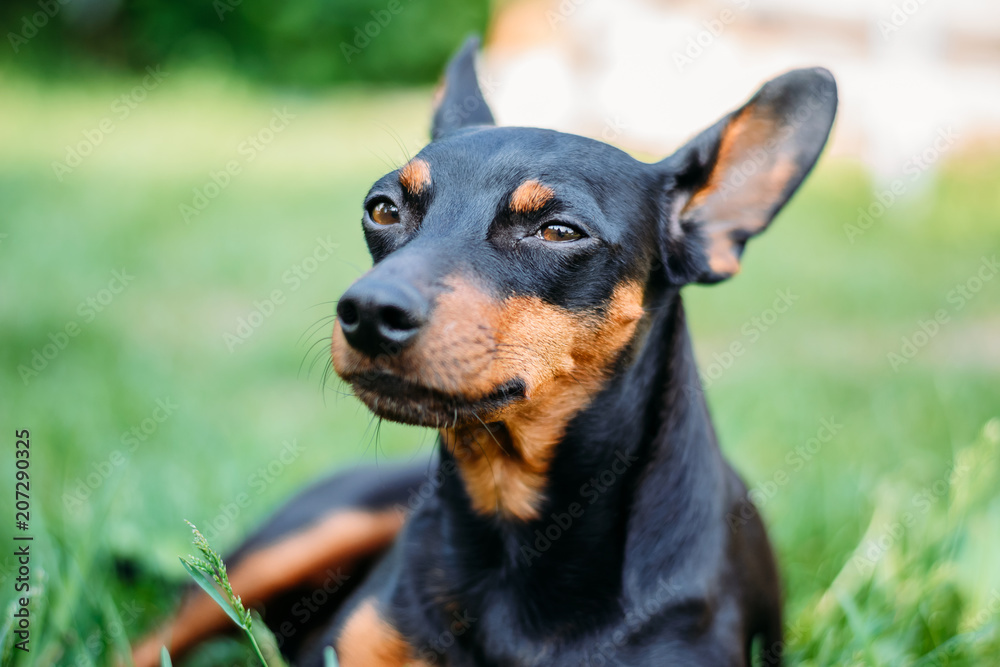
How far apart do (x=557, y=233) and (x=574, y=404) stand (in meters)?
0.52

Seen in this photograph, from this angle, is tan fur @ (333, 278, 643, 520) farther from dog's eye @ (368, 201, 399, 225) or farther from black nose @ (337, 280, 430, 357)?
dog's eye @ (368, 201, 399, 225)

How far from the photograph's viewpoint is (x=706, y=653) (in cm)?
255

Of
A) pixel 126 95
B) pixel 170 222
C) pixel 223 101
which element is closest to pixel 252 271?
pixel 170 222

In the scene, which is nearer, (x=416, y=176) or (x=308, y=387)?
(x=416, y=176)

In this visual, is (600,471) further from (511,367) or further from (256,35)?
(256,35)

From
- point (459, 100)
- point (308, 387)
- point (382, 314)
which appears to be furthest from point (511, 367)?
point (308, 387)

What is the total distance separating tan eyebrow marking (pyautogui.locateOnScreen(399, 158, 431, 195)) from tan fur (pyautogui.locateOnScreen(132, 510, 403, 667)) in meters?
1.56

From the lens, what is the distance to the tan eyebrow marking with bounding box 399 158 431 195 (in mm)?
2625

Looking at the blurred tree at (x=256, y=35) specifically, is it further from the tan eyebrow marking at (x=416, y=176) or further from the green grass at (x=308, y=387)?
the tan eyebrow marking at (x=416, y=176)

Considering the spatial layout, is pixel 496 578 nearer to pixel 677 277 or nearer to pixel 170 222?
pixel 677 277

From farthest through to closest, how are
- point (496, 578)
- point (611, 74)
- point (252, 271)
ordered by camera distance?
1. point (611, 74)
2. point (252, 271)
3. point (496, 578)

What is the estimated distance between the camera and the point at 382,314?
213 cm

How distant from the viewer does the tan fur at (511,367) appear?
87.1 inches

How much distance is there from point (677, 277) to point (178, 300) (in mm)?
5372
